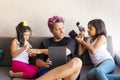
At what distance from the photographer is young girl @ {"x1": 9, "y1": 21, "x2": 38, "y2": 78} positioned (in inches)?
86.1

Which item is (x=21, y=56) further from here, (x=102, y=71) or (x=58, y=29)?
(x=102, y=71)

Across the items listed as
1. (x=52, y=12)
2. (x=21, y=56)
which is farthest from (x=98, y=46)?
(x=21, y=56)

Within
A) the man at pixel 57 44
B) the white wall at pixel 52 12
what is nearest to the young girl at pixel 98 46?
the man at pixel 57 44

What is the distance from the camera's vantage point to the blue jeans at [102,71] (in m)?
1.95

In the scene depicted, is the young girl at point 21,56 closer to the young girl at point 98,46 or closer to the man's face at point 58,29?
the man's face at point 58,29

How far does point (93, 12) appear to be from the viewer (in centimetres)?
262

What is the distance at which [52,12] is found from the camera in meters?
2.62

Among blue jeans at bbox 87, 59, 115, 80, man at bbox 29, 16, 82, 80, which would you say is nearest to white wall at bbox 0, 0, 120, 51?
man at bbox 29, 16, 82, 80

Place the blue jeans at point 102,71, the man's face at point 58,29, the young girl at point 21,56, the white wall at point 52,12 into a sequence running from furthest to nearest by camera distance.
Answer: the white wall at point 52,12 < the man's face at point 58,29 < the young girl at point 21,56 < the blue jeans at point 102,71

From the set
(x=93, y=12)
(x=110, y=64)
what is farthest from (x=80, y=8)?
(x=110, y=64)

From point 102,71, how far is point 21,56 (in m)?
0.85

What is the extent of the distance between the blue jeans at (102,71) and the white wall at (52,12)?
0.58 m

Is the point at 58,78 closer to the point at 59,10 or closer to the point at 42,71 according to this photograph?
the point at 42,71

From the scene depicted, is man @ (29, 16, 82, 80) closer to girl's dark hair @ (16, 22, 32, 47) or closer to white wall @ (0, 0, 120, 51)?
girl's dark hair @ (16, 22, 32, 47)
